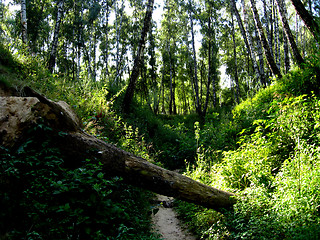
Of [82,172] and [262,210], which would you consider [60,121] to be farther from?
[262,210]

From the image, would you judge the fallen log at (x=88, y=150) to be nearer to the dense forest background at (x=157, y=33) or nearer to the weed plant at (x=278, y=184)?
the weed plant at (x=278, y=184)

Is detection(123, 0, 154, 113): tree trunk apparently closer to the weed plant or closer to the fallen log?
the weed plant

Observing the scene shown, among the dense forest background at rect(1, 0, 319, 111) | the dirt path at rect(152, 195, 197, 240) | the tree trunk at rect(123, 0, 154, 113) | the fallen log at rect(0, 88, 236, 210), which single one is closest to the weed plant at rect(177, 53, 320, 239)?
the dirt path at rect(152, 195, 197, 240)

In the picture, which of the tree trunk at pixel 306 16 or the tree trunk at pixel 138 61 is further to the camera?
the tree trunk at pixel 138 61

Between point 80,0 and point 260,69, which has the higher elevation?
point 80,0

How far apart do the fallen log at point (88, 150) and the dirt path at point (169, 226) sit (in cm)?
57

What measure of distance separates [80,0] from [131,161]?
27.2 meters

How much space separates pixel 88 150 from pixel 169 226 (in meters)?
2.69

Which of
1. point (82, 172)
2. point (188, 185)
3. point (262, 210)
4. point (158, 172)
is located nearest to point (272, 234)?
point (262, 210)

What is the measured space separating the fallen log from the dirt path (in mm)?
565

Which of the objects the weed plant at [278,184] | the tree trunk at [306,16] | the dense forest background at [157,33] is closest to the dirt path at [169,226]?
the weed plant at [278,184]

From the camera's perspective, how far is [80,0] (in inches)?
961

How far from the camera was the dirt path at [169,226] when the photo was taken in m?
4.05

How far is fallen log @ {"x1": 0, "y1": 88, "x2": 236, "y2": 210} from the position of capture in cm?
302
